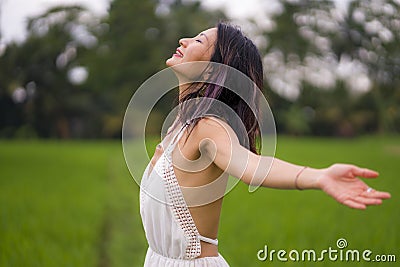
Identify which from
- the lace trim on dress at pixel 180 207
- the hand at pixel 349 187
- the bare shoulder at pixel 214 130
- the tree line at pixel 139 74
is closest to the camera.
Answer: the hand at pixel 349 187

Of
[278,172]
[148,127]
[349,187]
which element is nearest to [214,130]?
[278,172]

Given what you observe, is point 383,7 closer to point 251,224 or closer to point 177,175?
point 251,224

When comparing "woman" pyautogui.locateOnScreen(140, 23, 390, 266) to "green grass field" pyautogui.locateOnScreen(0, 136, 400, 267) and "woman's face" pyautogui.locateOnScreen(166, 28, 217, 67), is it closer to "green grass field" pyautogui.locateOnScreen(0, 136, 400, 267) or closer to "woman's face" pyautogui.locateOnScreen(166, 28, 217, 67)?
"woman's face" pyautogui.locateOnScreen(166, 28, 217, 67)

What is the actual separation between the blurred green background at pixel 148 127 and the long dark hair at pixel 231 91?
0.33 metres

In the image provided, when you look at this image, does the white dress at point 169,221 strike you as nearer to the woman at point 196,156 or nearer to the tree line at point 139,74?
the woman at point 196,156

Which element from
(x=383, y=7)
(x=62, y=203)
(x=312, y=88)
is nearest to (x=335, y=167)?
(x=383, y=7)

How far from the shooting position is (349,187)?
3.36 ft

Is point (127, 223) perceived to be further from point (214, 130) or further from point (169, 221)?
point (214, 130)

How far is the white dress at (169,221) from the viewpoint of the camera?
4.58 feet

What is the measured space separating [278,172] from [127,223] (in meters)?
4.76

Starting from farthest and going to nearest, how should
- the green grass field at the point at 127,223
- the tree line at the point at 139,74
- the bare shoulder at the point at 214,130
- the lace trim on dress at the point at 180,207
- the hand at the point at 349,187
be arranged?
the tree line at the point at 139,74 < the green grass field at the point at 127,223 < the lace trim on dress at the point at 180,207 < the bare shoulder at the point at 214,130 < the hand at the point at 349,187

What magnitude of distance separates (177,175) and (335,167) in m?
0.46

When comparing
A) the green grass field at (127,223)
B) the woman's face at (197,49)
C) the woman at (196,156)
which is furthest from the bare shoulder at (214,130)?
Answer: the green grass field at (127,223)

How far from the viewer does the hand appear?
1008 mm
